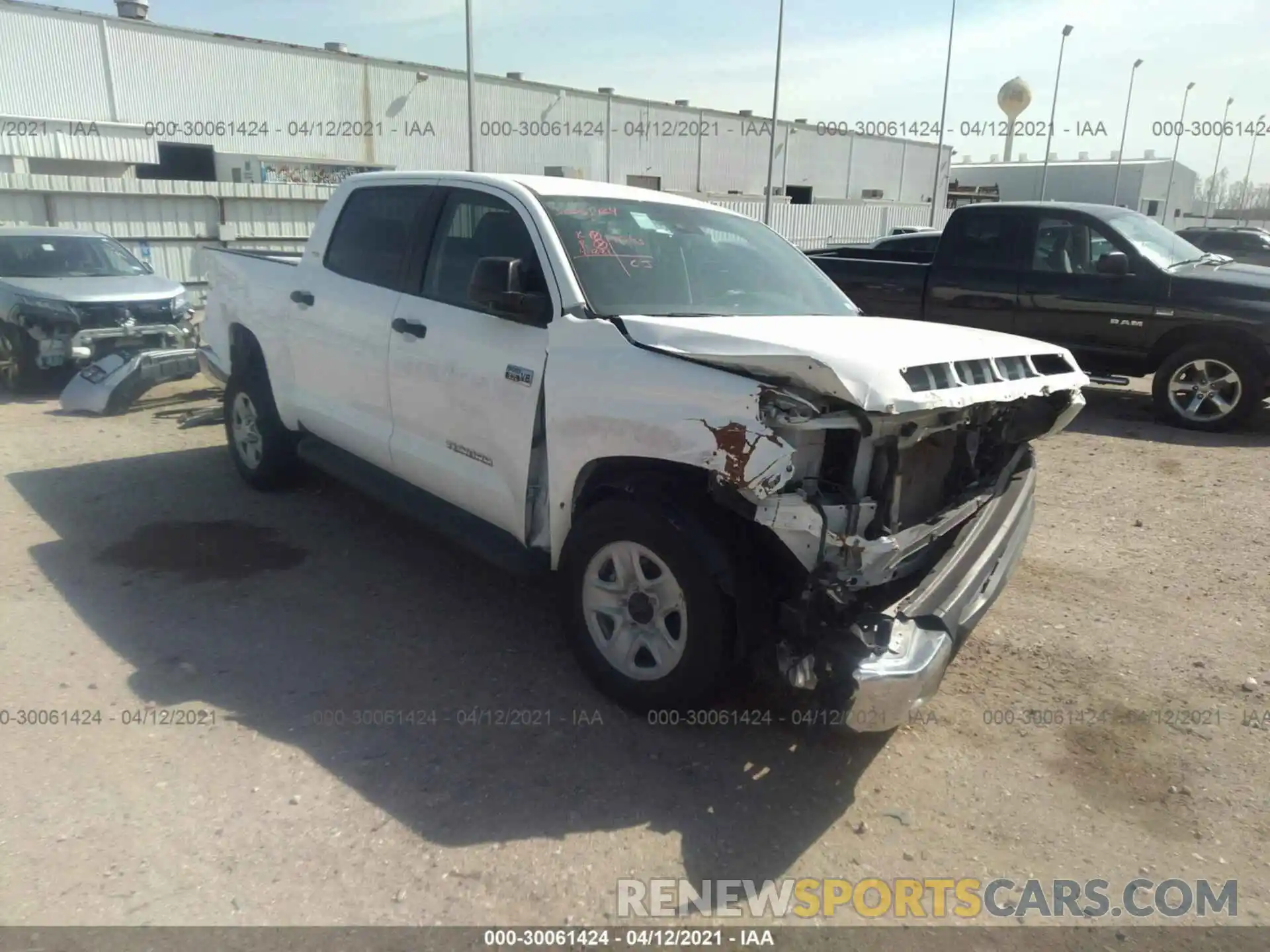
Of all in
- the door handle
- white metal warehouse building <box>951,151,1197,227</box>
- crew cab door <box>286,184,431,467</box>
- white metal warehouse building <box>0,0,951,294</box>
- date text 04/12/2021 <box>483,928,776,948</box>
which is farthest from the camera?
white metal warehouse building <box>951,151,1197,227</box>

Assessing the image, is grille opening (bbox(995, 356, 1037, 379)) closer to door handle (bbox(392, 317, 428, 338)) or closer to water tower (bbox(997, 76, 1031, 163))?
door handle (bbox(392, 317, 428, 338))

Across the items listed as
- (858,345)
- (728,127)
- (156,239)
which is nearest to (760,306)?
(858,345)

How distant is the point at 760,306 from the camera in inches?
163

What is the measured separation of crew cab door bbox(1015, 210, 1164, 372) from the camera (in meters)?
8.48

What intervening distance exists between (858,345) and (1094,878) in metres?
1.83

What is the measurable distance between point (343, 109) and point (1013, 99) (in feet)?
116

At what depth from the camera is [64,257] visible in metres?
10.1

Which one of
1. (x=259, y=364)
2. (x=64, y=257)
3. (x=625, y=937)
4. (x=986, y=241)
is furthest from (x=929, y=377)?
(x=64, y=257)

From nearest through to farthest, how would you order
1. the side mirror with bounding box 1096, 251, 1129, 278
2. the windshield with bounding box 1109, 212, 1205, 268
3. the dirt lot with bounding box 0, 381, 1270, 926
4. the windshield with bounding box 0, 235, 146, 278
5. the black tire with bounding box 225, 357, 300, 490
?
the dirt lot with bounding box 0, 381, 1270, 926 → the black tire with bounding box 225, 357, 300, 490 → the side mirror with bounding box 1096, 251, 1129, 278 → the windshield with bounding box 1109, 212, 1205, 268 → the windshield with bounding box 0, 235, 146, 278

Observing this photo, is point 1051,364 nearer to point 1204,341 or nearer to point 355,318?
point 355,318

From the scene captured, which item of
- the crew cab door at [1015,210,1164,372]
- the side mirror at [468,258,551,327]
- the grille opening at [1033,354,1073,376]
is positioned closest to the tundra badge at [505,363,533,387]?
the side mirror at [468,258,551,327]

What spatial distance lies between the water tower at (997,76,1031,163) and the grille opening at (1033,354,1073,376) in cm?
4944

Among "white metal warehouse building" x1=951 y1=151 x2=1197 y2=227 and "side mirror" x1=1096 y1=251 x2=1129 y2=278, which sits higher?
"white metal warehouse building" x1=951 y1=151 x2=1197 y2=227

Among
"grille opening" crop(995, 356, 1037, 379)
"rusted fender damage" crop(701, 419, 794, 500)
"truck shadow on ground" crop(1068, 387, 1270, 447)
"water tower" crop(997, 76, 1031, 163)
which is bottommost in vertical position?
"truck shadow on ground" crop(1068, 387, 1270, 447)
